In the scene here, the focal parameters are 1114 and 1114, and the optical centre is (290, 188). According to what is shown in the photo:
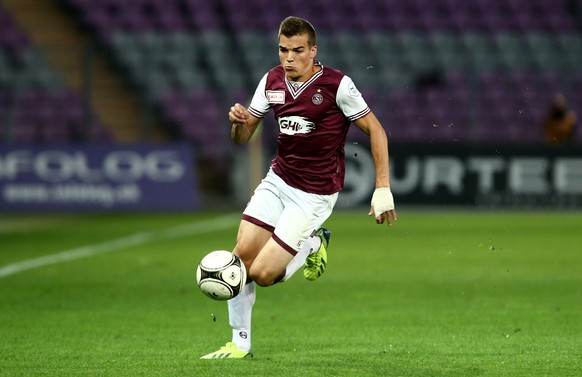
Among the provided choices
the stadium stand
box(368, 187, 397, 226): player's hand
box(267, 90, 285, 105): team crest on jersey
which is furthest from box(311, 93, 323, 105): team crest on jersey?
the stadium stand

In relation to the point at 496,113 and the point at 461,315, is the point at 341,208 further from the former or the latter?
the point at 461,315

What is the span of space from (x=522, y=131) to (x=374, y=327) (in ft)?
51.3

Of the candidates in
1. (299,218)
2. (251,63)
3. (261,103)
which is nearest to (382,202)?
(299,218)

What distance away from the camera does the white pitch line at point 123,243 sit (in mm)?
13242

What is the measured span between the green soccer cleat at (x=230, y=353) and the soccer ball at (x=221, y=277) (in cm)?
48

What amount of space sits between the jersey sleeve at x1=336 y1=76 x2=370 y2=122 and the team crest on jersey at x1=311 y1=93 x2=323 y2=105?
0.11 m

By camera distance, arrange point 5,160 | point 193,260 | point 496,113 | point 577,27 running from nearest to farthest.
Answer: point 193,260
point 5,160
point 496,113
point 577,27

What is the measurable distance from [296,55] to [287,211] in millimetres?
1037

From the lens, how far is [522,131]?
23.7m

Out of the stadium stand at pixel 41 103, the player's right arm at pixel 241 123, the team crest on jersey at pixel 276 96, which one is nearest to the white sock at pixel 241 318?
the player's right arm at pixel 241 123

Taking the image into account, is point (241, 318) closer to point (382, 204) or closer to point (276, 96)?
point (382, 204)

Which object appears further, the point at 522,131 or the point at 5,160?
the point at 522,131

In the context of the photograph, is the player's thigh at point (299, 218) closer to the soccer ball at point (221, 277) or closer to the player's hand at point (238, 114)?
the soccer ball at point (221, 277)

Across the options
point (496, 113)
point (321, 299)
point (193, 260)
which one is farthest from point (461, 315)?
point (496, 113)
